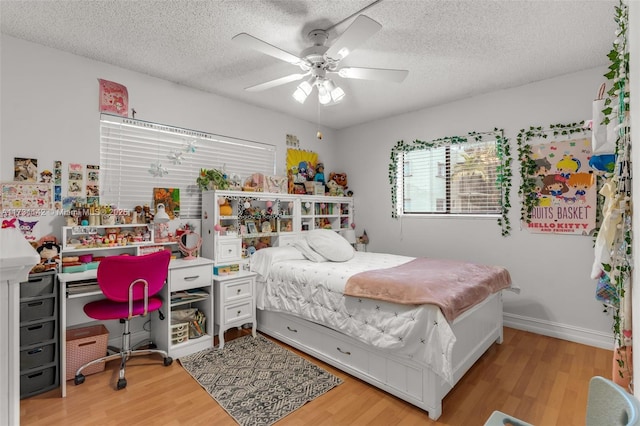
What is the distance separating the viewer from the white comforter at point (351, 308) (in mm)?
1940

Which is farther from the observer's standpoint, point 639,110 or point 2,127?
point 2,127

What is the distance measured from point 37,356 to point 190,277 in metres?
1.11

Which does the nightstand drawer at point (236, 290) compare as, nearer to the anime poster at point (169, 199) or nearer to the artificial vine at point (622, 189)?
the anime poster at point (169, 199)

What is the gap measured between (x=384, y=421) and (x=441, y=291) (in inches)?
34.9

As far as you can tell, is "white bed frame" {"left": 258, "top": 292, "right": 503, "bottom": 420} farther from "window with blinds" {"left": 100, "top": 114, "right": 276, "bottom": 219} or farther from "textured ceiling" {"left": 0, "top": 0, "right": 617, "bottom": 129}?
"textured ceiling" {"left": 0, "top": 0, "right": 617, "bottom": 129}

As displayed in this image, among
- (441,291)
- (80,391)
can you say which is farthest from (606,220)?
(80,391)

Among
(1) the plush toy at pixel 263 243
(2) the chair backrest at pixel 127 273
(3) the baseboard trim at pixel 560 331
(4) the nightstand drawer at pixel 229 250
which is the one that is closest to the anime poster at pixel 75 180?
(2) the chair backrest at pixel 127 273

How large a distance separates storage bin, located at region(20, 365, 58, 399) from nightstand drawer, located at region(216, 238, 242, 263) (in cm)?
147

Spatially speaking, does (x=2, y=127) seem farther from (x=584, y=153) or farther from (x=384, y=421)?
(x=584, y=153)

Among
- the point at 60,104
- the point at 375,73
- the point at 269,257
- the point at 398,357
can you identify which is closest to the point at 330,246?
the point at 269,257

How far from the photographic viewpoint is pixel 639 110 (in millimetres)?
745

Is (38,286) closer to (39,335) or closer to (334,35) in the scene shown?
(39,335)

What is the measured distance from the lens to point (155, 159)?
3.16m

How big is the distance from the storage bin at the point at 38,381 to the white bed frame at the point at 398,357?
1.68 m
